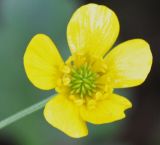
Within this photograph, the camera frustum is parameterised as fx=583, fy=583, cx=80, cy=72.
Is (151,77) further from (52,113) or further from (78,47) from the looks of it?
(52,113)

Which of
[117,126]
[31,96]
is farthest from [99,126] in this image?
[31,96]

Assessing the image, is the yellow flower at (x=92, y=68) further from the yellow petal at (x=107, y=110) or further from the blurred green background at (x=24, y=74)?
the blurred green background at (x=24, y=74)

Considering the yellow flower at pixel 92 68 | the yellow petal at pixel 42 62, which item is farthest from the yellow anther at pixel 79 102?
the yellow petal at pixel 42 62

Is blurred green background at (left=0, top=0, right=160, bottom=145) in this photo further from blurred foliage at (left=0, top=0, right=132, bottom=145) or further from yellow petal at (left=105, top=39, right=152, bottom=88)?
yellow petal at (left=105, top=39, right=152, bottom=88)

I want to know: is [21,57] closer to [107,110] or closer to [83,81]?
[83,81]

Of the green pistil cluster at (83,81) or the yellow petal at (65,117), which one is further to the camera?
the green pistil cluster at (83,81)
